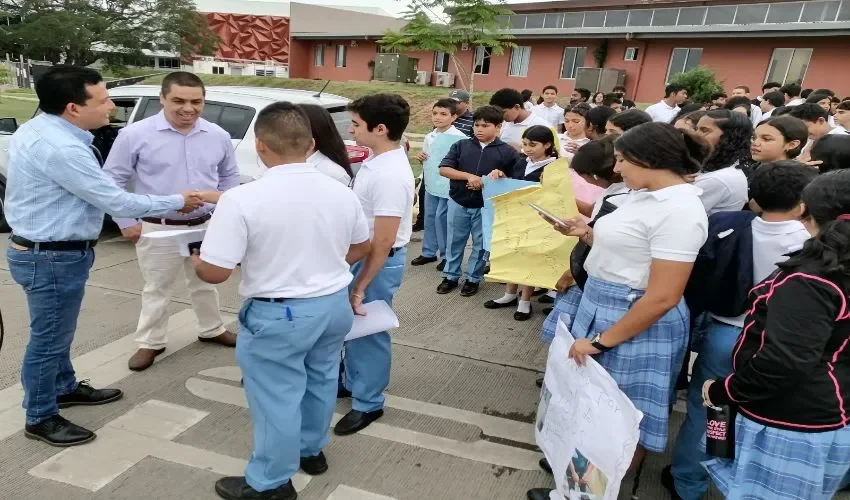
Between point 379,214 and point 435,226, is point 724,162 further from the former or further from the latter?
point 435,226

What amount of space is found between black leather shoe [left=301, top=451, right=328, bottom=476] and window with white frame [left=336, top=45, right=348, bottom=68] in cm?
3420

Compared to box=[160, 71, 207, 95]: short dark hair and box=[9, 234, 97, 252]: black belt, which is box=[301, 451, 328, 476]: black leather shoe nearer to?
box=[9, 234, 97, 252]: black belt

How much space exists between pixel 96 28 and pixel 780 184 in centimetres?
4854

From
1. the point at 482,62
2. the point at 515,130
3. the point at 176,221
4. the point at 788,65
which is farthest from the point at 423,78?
the point at 176,221

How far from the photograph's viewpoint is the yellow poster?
11.7 feet

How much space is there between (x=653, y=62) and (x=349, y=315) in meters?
22.2

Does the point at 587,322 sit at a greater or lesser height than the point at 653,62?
lesser

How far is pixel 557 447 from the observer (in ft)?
7.57

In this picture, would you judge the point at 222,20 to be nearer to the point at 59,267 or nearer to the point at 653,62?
the point at 653,62

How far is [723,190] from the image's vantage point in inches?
102

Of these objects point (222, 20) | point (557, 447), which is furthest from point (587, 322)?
point (222, 20)

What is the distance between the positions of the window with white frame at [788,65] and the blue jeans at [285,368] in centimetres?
2040

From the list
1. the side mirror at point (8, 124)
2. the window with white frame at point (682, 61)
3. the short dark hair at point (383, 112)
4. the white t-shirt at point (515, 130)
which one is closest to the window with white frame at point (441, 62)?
the window with white frame at point (682, 61)

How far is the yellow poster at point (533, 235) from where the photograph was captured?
140 inches
